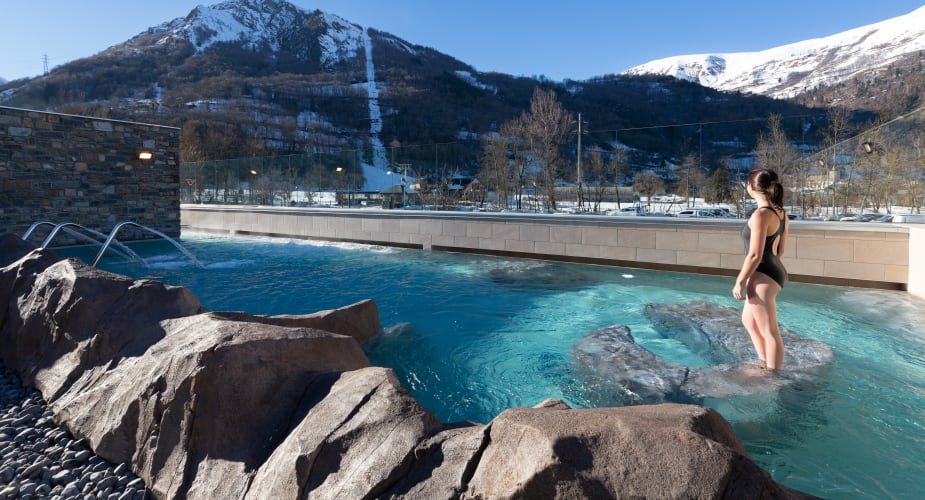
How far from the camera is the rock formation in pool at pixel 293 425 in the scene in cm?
158

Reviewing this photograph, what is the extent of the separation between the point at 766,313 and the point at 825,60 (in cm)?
14237

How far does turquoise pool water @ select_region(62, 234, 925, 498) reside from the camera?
126 inches

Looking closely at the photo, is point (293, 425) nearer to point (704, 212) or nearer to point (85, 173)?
point (704, 212)

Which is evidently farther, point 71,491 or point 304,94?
point 304,94

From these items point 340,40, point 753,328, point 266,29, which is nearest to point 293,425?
point 753,328

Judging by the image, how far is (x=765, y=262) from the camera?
3943mm

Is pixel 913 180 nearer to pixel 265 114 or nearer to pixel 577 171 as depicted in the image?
pixel 577 171

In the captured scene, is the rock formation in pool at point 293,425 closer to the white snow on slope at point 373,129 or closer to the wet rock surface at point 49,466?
the wet rock surface at point 49,466

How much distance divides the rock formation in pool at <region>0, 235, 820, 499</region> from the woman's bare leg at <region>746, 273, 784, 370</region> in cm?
237

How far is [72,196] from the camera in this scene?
14859 millimetres

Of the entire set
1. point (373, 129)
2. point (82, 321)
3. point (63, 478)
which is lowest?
point (63, 478)

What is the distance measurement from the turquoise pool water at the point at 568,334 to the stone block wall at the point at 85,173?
403 centimetres

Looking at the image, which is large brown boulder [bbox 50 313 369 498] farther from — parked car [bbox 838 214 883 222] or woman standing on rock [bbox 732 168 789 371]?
parked car [bbox 838 214 883 222]

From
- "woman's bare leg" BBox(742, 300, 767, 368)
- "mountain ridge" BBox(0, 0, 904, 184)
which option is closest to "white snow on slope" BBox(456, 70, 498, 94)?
"mountain ridge" BBox(0, 0, 904, 184)
